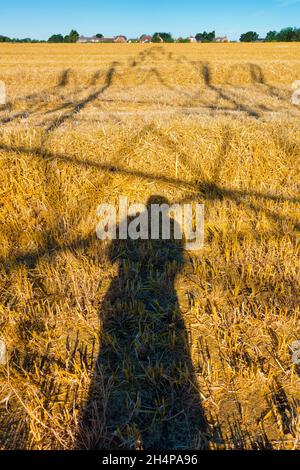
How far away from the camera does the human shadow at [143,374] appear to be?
1.86m

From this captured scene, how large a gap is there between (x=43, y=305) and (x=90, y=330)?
0.42 m

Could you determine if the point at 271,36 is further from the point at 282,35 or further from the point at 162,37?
the point at 162,37

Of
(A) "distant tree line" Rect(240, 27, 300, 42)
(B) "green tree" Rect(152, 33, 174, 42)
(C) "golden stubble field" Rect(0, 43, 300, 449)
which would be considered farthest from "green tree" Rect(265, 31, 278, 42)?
(C) "golden stubble field" Rect(0, 43, 300, 449)

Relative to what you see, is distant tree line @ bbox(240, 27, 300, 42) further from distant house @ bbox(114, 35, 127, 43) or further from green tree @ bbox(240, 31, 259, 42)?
distant house @ bbox(114, 35, 127, 43)

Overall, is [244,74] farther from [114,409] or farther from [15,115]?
[114,409]

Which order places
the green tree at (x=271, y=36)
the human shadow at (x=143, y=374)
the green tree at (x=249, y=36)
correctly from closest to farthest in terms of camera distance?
the human shadow at (x=143, y=374) → the green tree at (x=271, y=36) → the green tree at (x=249, y=36)

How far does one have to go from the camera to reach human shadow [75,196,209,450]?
1863mm

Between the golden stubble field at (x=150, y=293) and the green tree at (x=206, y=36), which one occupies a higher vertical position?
the green tree at (x=206, y=36)

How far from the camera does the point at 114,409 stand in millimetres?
2010

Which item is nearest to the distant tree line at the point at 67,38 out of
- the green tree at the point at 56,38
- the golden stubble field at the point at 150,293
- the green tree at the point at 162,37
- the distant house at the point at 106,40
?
the green tree at the point at 56,38

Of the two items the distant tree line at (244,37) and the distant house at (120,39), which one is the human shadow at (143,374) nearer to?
the distant tree line at (244,37)

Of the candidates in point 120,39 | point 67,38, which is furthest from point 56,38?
point 120,39

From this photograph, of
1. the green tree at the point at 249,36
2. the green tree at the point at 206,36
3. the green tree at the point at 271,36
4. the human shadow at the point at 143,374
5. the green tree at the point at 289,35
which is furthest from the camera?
the green tree at the point at 206,36
